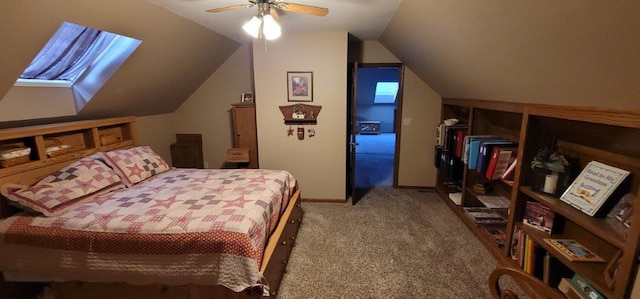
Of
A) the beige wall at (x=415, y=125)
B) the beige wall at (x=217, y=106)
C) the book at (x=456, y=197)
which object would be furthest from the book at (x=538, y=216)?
the beige wall at (x=217, y=106)

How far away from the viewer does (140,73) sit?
2809 millimetres

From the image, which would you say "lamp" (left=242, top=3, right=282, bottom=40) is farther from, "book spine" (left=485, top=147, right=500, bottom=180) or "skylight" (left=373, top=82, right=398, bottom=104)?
"skylight" (left=373, top=82, right=398, bottom=104)

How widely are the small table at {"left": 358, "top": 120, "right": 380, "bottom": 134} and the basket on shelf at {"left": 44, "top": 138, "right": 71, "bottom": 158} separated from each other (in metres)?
7.54

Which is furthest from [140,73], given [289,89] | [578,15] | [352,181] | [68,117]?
[578,15]

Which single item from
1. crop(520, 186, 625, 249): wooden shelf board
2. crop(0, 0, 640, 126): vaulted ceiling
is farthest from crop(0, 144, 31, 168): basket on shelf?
crop(520, 186, 625, 249): wooden shelf board

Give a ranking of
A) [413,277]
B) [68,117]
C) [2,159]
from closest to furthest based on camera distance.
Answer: [2,159] → [413,277] → [68,117]

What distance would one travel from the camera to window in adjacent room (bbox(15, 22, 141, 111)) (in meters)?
2.23

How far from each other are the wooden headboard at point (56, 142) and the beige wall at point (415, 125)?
10.6 ft

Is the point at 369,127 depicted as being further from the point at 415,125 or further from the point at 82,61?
the point at 82,61

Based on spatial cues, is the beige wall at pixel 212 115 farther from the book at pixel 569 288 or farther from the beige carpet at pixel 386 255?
the book at pixel 569 288

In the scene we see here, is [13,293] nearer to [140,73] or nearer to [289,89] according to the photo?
[140,73]

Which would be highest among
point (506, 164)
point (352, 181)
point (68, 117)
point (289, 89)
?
point (289, 89)

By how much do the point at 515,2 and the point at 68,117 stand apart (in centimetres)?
374

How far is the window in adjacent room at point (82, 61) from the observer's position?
2.23m
